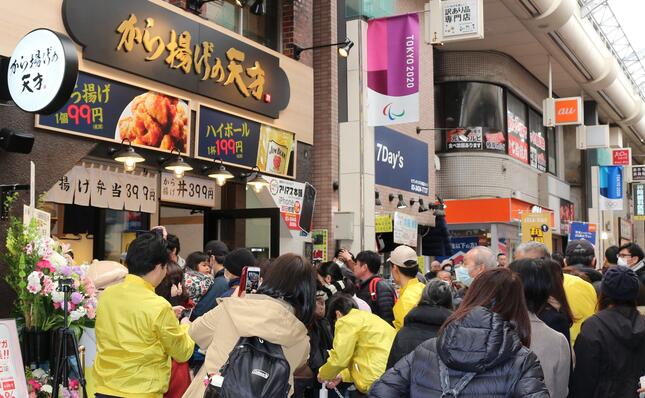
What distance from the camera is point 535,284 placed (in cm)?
420

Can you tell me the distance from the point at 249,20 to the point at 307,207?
3.43 meters

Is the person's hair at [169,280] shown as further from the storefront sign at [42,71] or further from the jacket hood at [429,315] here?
the jacket hood at [429,315]

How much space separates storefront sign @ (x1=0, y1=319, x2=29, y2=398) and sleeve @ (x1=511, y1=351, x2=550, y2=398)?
4.39 meters

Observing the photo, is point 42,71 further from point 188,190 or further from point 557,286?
point 557,286

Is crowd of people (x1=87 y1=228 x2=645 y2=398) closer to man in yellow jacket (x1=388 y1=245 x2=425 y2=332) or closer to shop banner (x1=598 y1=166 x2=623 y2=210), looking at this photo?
man in yellow jacket (x1=388 y1=245 x2=425 y2=332)

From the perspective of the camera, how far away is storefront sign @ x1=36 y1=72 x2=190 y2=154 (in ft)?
27.9

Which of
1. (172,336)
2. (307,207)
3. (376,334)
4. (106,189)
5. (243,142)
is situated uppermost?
(243,142)

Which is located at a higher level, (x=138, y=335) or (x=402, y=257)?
(x=402, y=257)

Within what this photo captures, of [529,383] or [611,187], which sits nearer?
[529,383]

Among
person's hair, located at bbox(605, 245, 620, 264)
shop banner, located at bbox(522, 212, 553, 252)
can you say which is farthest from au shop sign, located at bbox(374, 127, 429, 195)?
person's hair, located at bbox(605, 245, 620, 264)

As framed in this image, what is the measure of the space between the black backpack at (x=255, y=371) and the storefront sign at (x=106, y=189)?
5.96 metres

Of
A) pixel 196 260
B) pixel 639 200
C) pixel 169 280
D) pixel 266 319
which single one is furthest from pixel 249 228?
pixel 639 200

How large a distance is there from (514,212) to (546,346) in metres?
17.9

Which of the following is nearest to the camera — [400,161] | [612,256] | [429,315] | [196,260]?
[429,315]
